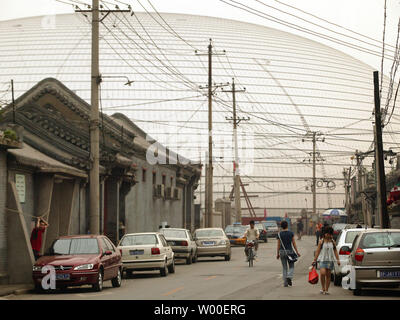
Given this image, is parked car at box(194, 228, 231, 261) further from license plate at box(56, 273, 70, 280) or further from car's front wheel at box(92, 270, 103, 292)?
license plate at box(56, 273, 70, 280)

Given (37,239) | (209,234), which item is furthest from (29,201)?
(209,234)

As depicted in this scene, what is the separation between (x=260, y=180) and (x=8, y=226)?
3078 inches

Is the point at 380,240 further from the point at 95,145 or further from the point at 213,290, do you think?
the point at 95,145

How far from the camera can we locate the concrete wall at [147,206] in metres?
43.2

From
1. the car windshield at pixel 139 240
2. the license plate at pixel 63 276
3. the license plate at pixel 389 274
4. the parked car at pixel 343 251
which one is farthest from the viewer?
the car windshield at pixel 139 240

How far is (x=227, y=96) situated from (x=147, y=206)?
50.2m

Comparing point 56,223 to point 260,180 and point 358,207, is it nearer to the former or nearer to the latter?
point 358,207

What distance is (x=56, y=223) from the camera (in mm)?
29562

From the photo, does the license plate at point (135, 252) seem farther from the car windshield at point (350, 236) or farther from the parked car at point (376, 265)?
the parked car at point (376, 265)

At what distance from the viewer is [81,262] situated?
20.2 meters

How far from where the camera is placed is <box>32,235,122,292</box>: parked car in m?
20.0

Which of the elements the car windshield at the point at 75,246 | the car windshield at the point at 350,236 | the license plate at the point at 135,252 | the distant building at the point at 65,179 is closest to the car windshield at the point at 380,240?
the car windshield at the point at 350,236

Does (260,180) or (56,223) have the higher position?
(260,180)
